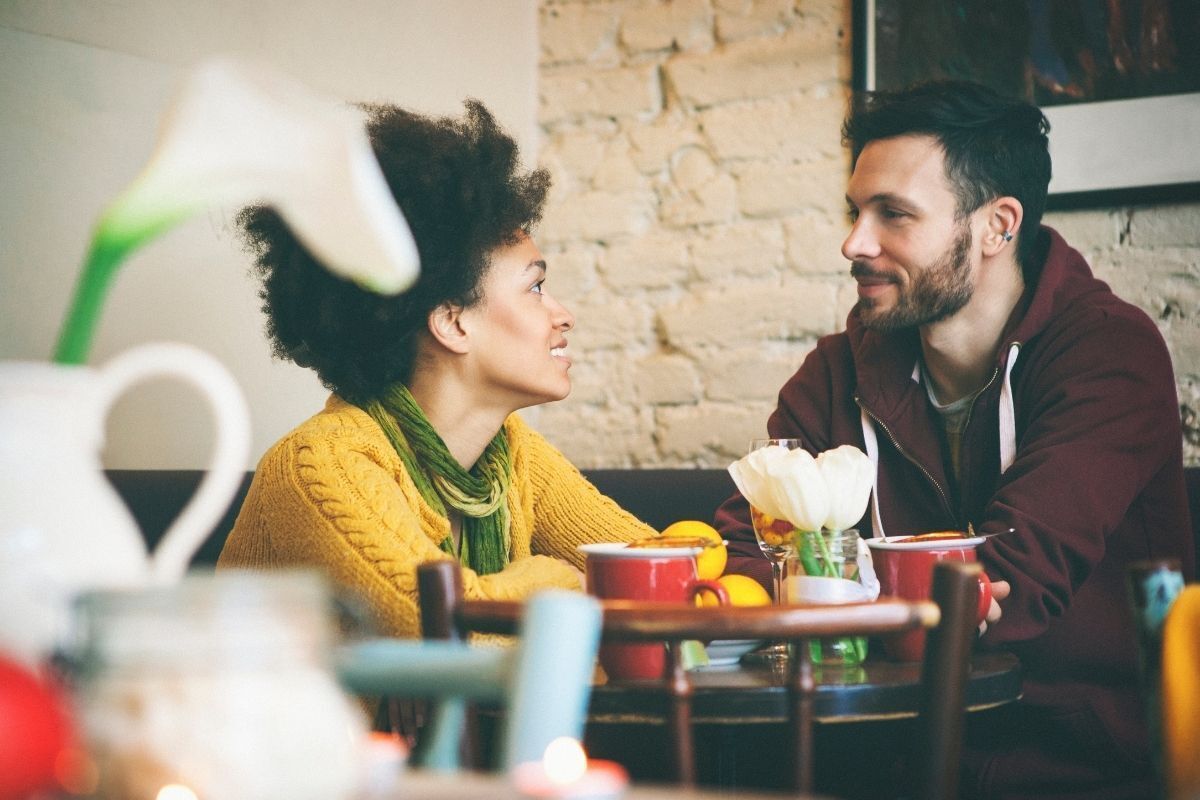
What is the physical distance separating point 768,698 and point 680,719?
0.34 m

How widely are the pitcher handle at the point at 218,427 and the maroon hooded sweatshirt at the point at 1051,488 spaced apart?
50.0 inches

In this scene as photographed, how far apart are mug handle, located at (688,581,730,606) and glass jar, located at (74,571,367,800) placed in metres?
0.78

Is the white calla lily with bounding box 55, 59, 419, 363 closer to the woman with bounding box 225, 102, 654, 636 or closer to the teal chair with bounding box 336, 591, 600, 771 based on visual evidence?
the teal chair with bounding box 336, 591, 600, 771

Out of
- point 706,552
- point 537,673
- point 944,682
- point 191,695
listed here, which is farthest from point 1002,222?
point 191,695

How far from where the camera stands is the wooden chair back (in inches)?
31.9

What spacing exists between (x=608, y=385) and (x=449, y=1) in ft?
3.10

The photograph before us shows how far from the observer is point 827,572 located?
1.31 metres

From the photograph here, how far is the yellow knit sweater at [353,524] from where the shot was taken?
1.48 m

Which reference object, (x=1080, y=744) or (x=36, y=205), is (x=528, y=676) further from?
(x=36, y=205)

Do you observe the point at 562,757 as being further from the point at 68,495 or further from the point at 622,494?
the point at 622,494

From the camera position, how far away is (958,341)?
7.05 ft

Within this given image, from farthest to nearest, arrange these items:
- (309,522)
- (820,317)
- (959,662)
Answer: (820,317)
(309,522)
(959,662)

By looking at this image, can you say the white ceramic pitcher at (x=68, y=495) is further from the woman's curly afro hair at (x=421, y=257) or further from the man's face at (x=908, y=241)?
the man's face at (x=908, y=241)

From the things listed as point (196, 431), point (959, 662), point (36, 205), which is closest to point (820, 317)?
point (196, 431)
